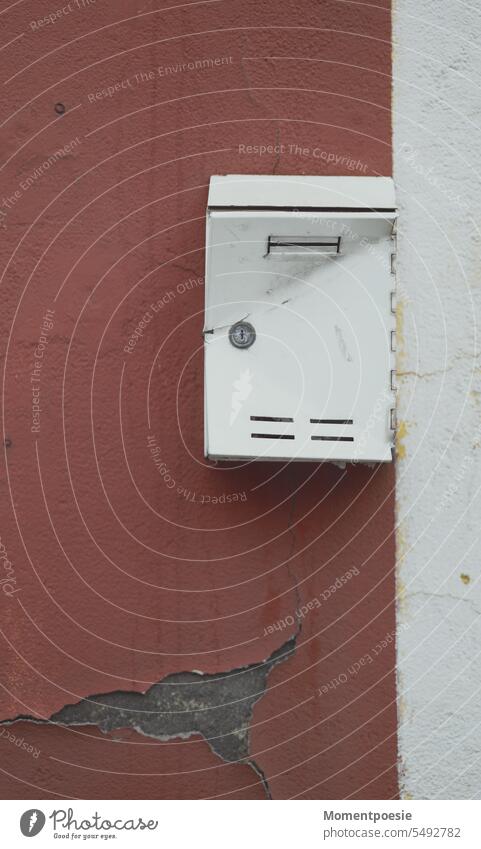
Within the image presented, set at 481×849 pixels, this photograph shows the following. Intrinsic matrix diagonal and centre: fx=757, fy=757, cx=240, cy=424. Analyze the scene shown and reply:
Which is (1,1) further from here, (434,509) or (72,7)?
(434,509)

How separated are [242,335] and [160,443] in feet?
1.02

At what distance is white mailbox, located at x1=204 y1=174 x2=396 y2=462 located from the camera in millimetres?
1509

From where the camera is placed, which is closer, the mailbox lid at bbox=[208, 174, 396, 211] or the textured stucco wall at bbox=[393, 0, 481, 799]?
the mailbox lid at bbox=[208, 174, 396, 211]

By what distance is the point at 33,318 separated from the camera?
66.1 inches

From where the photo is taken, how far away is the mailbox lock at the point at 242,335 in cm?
153

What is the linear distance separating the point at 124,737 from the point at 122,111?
1368 millimetres

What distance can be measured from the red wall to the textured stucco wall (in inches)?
2.0

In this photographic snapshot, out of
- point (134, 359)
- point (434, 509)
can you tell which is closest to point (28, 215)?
point (134, 359)

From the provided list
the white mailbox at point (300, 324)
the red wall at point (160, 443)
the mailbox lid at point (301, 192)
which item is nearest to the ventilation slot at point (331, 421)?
the white mailbox at point (300, 324)

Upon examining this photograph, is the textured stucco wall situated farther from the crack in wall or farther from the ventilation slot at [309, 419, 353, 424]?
the crack in wall
